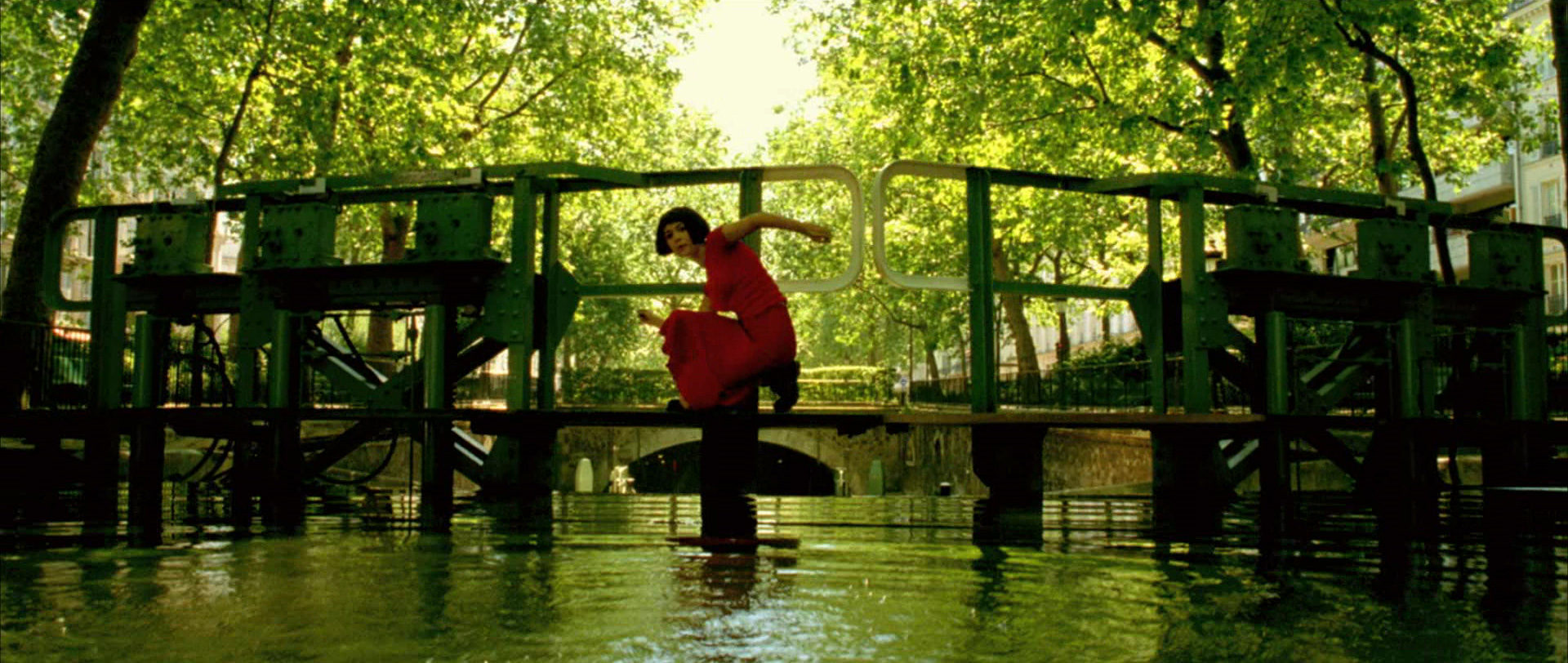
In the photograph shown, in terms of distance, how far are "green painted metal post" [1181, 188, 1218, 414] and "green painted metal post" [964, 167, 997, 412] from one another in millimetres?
1171

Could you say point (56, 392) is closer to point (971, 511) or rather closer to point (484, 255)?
point (484, 255)

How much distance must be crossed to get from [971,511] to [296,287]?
446 centimetres

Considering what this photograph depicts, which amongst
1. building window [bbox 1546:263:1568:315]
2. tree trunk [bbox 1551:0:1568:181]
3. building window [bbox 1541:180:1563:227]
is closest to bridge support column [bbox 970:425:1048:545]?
tree trunk [bbox 1551:0:1568:181]

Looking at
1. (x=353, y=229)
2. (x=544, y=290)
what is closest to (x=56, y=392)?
(x=544, y=290)

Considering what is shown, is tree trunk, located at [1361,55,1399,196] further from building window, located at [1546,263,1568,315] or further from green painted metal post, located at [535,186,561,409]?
building window, located at [1546,263,1568,315]

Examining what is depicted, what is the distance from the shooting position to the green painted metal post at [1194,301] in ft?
27.2

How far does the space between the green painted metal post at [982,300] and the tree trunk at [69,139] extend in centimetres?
1001

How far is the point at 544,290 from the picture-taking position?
27.8ft

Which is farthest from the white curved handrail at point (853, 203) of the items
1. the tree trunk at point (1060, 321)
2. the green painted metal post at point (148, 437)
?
the tree trunk at point (1060, 321)

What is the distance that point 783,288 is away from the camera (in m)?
8.00

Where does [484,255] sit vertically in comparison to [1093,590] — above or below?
above

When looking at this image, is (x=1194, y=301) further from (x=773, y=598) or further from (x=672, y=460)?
(x=672, y=460)

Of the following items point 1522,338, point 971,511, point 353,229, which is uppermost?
point 353,229

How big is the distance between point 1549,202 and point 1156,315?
38.2 meters
